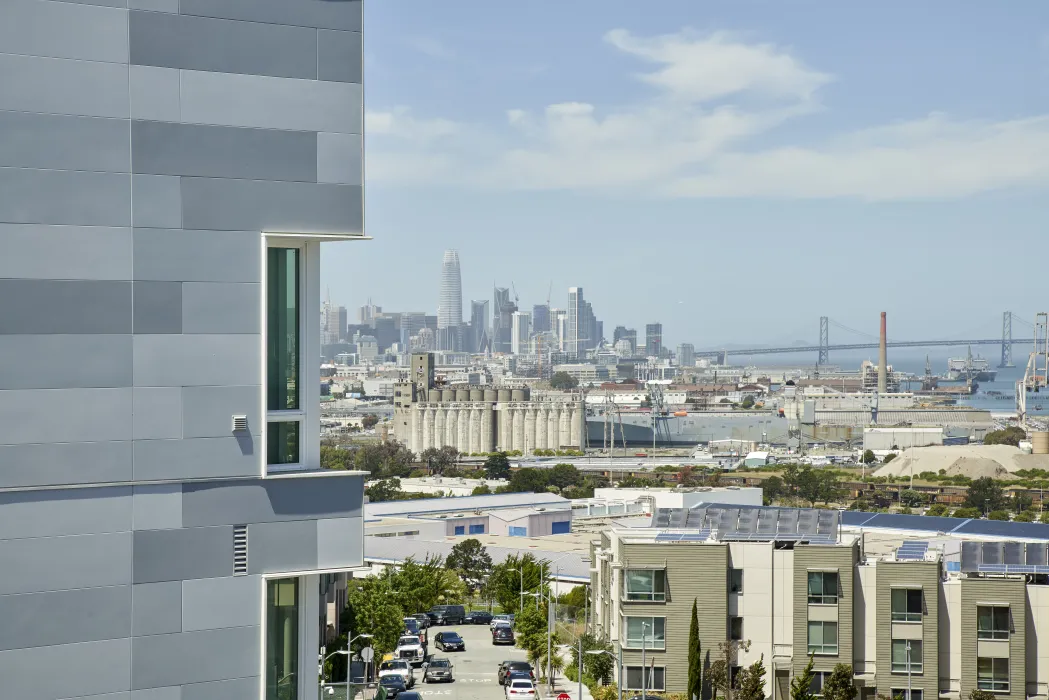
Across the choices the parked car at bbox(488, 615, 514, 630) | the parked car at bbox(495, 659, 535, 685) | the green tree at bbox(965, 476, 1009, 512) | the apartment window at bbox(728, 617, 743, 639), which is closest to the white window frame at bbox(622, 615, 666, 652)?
the apartment window at bbox(728, 617, 743, 639)

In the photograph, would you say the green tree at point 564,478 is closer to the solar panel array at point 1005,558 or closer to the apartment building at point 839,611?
the apartment building at point 839,611

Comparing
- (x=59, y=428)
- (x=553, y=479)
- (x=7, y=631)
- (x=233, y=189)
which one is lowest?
(x=553, y=479)

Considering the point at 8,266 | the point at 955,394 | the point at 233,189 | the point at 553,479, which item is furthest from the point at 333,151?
the point at 955,394

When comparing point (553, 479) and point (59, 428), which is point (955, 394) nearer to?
point (553, 479)

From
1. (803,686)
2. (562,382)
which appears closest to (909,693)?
(803,686)

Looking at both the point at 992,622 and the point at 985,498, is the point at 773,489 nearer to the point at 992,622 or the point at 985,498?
the point at 985,498
